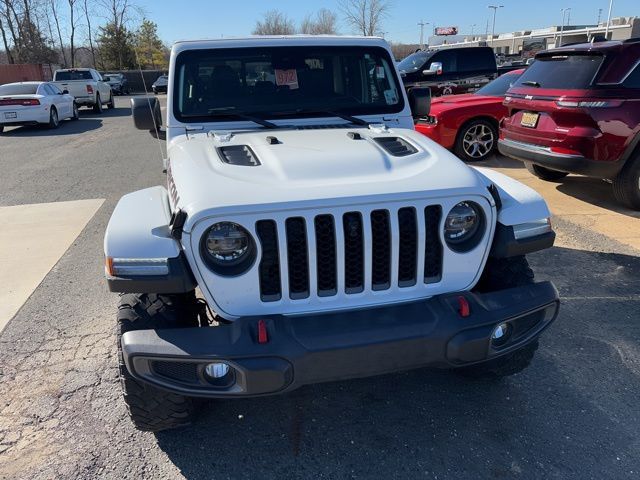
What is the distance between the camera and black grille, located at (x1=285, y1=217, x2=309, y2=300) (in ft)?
7.02

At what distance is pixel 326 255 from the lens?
2.20 m

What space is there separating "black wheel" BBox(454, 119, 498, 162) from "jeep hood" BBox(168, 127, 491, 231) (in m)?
5.85

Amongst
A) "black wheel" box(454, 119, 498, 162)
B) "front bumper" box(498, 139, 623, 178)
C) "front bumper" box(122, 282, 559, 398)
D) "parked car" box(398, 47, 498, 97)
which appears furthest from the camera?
"parked car" box(398, 47, 498, 97)

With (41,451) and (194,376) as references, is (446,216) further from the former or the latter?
(41,451)

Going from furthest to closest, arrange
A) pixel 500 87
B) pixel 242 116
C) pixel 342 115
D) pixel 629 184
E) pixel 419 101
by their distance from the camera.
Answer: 1. pixel 500 87
2. pixel 629 184
3. pixel 419 101
4. pixel 342 115
5. pixel 242 116

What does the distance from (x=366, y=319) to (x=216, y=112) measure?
1.92 m

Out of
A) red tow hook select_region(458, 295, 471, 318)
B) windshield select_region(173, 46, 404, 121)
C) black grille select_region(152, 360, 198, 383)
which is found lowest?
black grille select_region(152, 360, 198, 383)

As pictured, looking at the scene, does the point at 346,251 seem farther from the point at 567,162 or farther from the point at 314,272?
the point at 567,162

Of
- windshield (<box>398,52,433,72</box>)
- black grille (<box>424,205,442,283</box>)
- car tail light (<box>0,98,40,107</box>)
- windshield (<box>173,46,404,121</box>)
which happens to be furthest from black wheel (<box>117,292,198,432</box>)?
car tail light (<box>0,98,40,107</box>)

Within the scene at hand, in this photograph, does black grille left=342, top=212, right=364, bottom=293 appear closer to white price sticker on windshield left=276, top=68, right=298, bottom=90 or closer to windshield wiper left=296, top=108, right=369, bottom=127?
windshield wiper left=296, top=108, right=369, bottom=127

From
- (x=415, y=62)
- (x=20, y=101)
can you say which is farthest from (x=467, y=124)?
(x=20, y=101)

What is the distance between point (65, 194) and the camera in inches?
299

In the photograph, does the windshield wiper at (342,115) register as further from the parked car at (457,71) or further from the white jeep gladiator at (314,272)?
the parked car at (457,71)

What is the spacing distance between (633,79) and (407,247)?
474 centimetres
